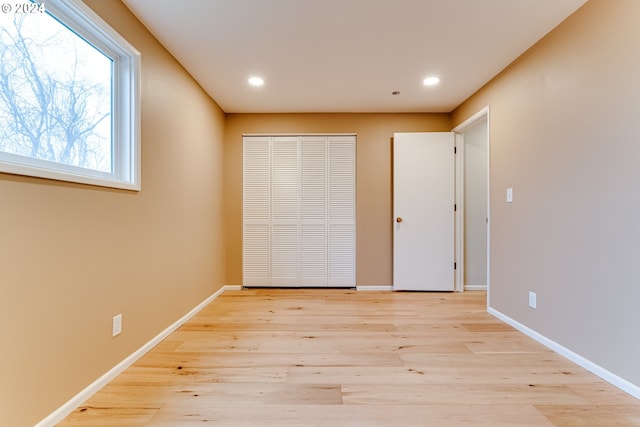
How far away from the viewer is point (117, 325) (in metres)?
1.80

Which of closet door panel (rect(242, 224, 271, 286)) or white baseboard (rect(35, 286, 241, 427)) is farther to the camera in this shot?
closet door panel (rect(242, 224, 271, 286))

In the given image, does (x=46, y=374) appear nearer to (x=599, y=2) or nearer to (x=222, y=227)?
(x=222, y=227)

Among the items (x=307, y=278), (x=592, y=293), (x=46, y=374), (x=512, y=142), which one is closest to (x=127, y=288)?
(x=46, y=374)

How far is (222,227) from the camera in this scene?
12.5 feet

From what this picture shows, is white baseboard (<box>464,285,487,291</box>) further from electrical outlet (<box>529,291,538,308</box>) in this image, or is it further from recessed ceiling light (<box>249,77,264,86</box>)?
recessed ceiling light (<box>249,77,264,86</box>)

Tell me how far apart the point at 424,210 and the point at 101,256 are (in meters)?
3.34

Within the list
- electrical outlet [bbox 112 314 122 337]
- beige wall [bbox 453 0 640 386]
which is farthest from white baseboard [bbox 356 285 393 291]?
electrical outlet [bbox 112 314 122 337]

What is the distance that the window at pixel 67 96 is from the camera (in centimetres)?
128

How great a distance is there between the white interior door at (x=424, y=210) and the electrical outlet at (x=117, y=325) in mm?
2981

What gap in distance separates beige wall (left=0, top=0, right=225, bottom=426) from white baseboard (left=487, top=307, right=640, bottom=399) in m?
2.97

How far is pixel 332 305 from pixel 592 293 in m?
2.18

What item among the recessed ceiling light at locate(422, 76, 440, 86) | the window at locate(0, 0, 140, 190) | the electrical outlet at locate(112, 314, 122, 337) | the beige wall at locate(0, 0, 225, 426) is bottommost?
the electrical outlet at locate(112, 314, 122, 337)

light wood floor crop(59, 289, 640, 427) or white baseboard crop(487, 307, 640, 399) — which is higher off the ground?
white baseboard crop(487, 307, 640, 399)

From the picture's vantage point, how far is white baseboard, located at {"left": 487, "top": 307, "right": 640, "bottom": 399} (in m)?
1.60
